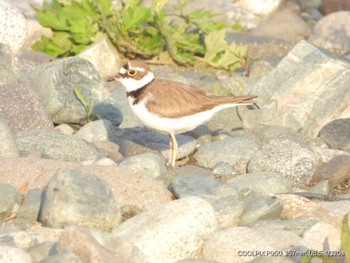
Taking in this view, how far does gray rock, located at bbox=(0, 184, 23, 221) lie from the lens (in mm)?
6418

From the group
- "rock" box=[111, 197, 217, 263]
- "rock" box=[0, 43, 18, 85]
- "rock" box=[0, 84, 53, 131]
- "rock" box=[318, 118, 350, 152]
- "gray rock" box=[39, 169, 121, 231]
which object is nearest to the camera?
"rock" box=[111, 197, 217, 263]

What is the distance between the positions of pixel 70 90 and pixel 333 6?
31.6 feet

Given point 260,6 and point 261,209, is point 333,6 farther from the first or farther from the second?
point 261,209

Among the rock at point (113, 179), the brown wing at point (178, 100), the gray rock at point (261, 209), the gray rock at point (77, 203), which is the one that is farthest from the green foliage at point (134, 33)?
the gray rock at point (77, 203)

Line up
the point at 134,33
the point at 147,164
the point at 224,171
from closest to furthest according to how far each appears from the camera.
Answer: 1. the point at 147,164
2. the point at 224,171
3. the point at 134,33

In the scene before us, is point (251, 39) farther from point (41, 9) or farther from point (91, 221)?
point (91, 221)

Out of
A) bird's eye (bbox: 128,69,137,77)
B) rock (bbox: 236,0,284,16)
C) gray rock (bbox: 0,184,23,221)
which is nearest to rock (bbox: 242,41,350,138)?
bird's eye (bbox: 128,69,137,77)

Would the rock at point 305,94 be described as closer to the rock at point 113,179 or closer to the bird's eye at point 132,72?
the bird's eye at point 132,72

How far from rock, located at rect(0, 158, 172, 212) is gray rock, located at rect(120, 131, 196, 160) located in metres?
1.71

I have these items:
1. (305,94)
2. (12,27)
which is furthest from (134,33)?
(305,94)

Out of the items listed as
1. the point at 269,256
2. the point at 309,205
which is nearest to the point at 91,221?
the point at 269,256

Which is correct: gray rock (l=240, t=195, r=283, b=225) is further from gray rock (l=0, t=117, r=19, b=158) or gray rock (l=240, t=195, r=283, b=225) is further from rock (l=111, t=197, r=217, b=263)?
gray rock (l=0, t=117, r=19, b=158)

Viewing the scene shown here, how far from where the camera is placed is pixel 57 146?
828cm

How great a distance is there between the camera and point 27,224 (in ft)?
20.4
